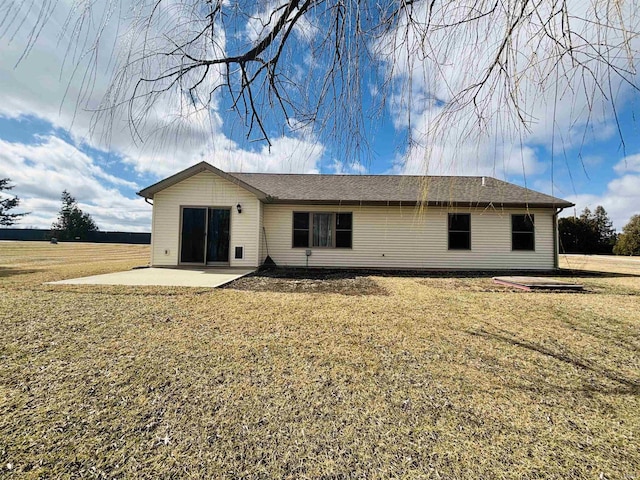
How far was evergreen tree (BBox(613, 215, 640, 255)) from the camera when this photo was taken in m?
21.4

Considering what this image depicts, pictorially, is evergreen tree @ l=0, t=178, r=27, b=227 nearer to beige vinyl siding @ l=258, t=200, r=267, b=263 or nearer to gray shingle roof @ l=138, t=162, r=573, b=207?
gray shingle roof @ l=138, t=162, r=573, b=207

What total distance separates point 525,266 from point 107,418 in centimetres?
1404

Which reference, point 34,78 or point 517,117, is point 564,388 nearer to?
point 517,117

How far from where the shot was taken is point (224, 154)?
2.25 m

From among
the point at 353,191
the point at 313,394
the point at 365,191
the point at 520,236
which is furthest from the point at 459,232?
the point at 313,394

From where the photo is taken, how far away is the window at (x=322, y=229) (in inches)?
469

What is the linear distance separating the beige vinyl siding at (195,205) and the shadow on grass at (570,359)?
8682 millimetres

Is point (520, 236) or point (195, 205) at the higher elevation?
point (195, 205)

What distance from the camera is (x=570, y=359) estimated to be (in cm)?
321

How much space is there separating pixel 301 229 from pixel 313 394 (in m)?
9.73

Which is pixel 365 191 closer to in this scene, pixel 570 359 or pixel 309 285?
pixel 309 285

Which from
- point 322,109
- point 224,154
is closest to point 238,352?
point 224,154

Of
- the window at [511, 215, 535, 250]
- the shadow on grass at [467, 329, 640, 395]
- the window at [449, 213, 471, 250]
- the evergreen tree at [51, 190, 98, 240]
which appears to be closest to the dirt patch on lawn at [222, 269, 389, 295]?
the shadow on grass at [467, 329, 640, 395]

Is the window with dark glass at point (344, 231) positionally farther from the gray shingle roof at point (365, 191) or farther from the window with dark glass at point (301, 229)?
the window with dark glass at point (301, 229)
